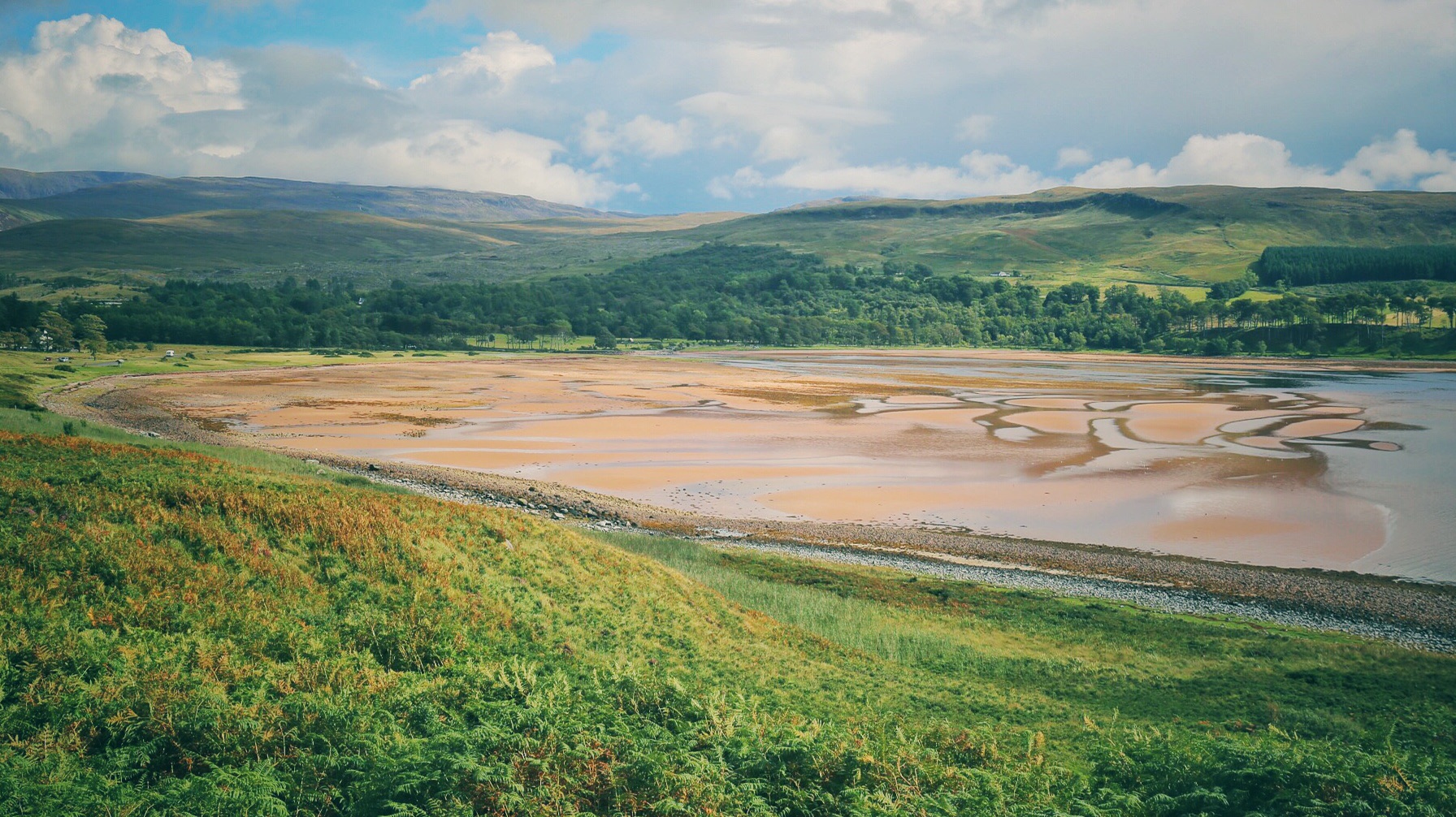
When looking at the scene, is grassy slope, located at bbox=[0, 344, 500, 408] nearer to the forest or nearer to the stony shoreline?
the forest

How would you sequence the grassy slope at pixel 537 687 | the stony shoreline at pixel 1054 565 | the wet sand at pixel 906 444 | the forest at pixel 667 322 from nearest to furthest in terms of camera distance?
the grassy slope at pixel 537 687, the stony shoreline at pixel 1054 565, the wet sand at pixel 906 444, the forest at pixel 667 322

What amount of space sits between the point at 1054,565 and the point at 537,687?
20.6 metres

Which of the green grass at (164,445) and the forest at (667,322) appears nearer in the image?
the green grass at (164,445)

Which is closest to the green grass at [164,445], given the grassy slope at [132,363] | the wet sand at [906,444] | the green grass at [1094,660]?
the wet sand at [906,444]

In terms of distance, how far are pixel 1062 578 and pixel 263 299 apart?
556 feet

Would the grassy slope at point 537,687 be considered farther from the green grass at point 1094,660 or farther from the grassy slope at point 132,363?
the grassy slope at point 132,363

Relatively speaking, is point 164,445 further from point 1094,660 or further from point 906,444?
point 906,444

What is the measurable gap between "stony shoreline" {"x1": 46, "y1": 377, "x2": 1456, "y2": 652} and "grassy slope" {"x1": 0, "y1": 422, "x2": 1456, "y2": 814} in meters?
3.43

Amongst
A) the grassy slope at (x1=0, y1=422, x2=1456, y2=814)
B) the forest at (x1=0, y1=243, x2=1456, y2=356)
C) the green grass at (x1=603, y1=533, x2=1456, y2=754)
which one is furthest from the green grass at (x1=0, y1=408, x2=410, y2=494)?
the forest at (x1=0, y1=243, x2=1456, y2=356)

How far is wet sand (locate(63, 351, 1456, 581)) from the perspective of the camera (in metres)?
32.1

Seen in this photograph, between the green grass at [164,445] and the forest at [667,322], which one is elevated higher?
the forest at [667,322]

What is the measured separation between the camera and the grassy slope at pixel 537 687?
323 inches

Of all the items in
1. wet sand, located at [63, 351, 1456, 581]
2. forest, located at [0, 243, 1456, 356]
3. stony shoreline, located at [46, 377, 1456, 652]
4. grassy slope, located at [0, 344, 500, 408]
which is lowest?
stony shoreline, located at [46, 377, 1456, 652]

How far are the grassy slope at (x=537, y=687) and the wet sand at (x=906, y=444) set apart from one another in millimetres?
13641
